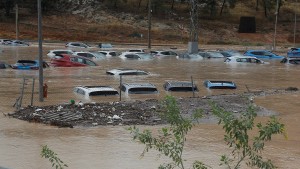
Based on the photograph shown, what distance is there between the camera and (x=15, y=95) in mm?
28609

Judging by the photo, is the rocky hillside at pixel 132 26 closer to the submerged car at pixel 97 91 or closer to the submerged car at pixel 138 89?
the submerged car at pixel 138 89

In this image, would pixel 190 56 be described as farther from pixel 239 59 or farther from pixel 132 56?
pixel 132 56

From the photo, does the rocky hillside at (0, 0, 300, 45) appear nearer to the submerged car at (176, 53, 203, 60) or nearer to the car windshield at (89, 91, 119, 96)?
the submerged car at (176, 53, 203, 60)

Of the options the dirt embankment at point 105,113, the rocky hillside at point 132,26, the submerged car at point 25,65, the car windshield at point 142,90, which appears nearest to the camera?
the dirt embankment at point 105,113

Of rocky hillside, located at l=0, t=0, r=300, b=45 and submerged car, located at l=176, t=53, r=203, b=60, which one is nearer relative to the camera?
submerged car, located at l=176, t=53, r=203, b=60

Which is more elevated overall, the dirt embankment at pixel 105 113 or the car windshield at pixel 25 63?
the dirt embankment at pixel 105 113

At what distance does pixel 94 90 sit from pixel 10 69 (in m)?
16.8

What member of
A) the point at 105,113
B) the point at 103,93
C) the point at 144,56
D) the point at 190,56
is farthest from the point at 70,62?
the point at 105,113

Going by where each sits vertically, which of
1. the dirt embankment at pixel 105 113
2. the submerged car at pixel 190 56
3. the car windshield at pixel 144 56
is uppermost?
the dirt embankment at pixel 105 113

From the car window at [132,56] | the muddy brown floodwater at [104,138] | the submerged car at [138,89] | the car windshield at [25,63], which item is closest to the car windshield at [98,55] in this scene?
the car window at [132,56]

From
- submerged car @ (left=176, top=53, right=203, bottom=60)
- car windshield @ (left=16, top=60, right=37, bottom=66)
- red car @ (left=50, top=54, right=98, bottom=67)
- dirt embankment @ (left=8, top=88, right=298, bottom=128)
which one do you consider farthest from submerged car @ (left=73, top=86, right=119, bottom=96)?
submerged car @ (left=176, top=53, right=203, bottom=60)

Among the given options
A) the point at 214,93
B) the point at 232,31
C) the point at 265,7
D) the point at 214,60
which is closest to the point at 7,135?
the point at 214,93

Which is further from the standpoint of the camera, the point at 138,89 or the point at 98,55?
Answer: the point at 98,55

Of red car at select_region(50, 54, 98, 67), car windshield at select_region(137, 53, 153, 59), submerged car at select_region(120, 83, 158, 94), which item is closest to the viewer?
submerged car at select_region(120, 83, 158, 94)
